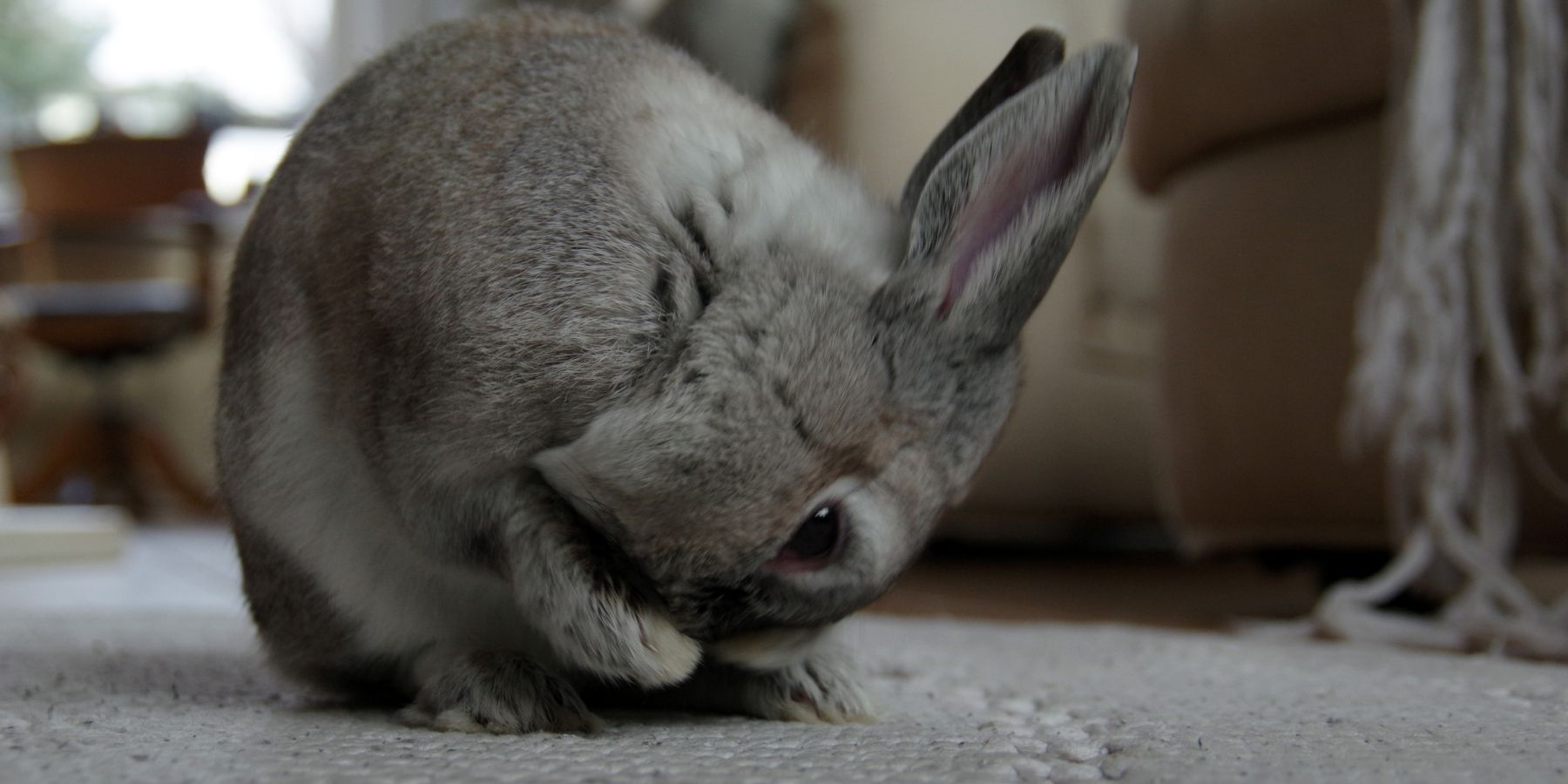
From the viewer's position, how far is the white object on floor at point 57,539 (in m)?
2.74

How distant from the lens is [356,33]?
5652mm

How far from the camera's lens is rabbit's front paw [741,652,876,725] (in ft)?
3.33

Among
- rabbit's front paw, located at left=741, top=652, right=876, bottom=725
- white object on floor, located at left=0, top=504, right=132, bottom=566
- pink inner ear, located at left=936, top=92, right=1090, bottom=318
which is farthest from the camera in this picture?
white object on floor, located at left=0, top=504, right=132, bottom=566

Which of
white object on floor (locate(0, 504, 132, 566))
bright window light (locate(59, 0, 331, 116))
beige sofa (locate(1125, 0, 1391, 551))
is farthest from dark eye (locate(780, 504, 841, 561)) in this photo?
bright window light (locate(59, 0, 331, 116))

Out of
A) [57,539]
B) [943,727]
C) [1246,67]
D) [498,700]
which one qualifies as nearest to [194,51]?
[57,539]

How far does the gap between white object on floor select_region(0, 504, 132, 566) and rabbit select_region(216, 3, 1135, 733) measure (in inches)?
82.4

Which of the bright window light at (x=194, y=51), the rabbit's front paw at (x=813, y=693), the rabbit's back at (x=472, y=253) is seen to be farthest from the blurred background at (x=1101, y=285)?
the bright window light at (x=194, y=51)

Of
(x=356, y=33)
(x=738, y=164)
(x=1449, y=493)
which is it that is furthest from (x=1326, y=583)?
(x=356, y=33)

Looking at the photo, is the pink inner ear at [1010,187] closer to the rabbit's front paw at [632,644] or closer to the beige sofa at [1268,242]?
the rabbit's front paw at [632,644]

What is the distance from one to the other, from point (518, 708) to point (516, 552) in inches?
4.7

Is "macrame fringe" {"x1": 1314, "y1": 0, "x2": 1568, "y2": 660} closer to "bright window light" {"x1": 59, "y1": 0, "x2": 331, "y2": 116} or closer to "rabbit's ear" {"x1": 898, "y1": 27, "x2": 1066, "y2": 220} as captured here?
"rabbit's ear" {"x1": 898, "y1": 27, "x2": 1066, "y2": 220}

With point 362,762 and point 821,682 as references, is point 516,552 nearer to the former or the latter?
point 362,762

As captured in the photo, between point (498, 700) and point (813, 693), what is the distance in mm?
233

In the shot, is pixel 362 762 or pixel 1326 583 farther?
pixel 1326 583
